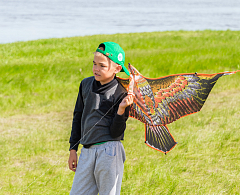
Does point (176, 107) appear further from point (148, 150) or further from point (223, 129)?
point (223, 129)

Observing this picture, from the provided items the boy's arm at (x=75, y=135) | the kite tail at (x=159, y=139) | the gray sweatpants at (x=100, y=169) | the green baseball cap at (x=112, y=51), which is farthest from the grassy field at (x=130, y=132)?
the green baseball cap at (x=112, y=51)

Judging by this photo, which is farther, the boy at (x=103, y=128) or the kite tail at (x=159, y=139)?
the kite tail at (x=159, y=139)

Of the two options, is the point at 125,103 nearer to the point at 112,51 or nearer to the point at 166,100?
the point at 112,51

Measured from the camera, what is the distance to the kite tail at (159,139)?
7.88 ft

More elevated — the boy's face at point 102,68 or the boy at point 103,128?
the boy's face at point 102,68

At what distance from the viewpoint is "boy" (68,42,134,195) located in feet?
7.15

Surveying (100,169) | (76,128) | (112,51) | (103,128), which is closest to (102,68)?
(112,51)

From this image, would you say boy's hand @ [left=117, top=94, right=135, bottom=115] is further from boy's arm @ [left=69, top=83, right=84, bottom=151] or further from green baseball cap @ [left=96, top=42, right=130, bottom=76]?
boy's arm @ [left=69, top=83, right=84, bottom=151]

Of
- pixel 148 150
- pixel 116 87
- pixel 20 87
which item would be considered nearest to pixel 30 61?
pixel 20 87

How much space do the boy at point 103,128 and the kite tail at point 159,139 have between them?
0.27 m

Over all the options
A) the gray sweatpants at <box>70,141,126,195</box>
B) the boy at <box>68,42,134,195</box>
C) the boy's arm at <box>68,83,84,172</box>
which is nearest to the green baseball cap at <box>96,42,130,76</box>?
the boy at <box>68,42,134,195</box>

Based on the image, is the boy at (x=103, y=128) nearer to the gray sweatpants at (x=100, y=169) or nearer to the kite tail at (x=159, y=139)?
the gray sweatpants at (x=100, y=169)

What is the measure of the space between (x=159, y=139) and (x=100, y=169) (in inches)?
22.0

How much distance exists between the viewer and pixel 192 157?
4676 millimetres
